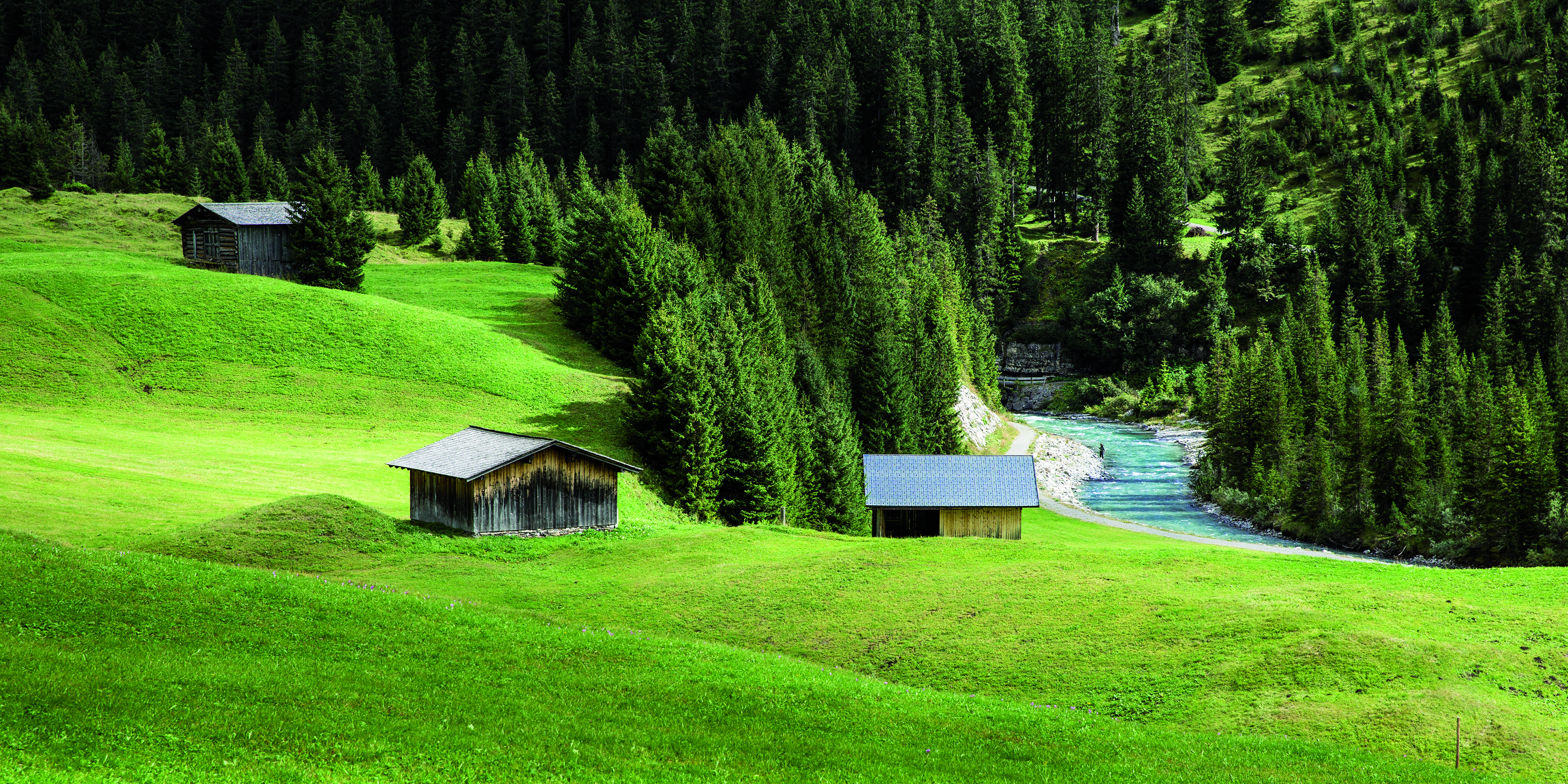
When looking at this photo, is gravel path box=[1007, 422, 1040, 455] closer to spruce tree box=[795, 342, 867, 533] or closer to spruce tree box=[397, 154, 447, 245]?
spruce tree box=[795, 342, 867, 533]

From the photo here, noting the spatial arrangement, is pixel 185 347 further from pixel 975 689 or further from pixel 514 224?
pixel 975 689

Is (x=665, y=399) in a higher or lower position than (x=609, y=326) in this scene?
lower

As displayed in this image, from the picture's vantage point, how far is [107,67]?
183m

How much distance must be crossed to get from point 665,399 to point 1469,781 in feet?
159

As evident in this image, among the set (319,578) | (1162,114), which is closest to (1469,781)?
(319,578)

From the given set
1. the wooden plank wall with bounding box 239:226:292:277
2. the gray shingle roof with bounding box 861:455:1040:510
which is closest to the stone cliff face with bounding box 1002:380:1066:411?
the gray shingle roof with bounding box 861:455:1040:510

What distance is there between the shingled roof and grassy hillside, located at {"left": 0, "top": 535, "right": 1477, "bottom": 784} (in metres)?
71.4

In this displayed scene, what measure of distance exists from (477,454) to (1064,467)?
66822 millimetres

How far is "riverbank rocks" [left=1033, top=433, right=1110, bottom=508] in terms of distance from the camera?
89.9 metres

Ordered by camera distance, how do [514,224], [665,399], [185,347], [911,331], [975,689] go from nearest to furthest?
[975,689] → [665,399] → [185,347] → [911,331] → [514,224]

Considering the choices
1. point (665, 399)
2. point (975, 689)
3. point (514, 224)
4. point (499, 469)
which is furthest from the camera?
point (514, 224)

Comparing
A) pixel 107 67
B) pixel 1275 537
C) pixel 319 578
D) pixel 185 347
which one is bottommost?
pixel 1275 537

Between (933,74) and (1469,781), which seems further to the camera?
(933,74)

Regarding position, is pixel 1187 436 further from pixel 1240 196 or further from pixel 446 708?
pixel 446 708
